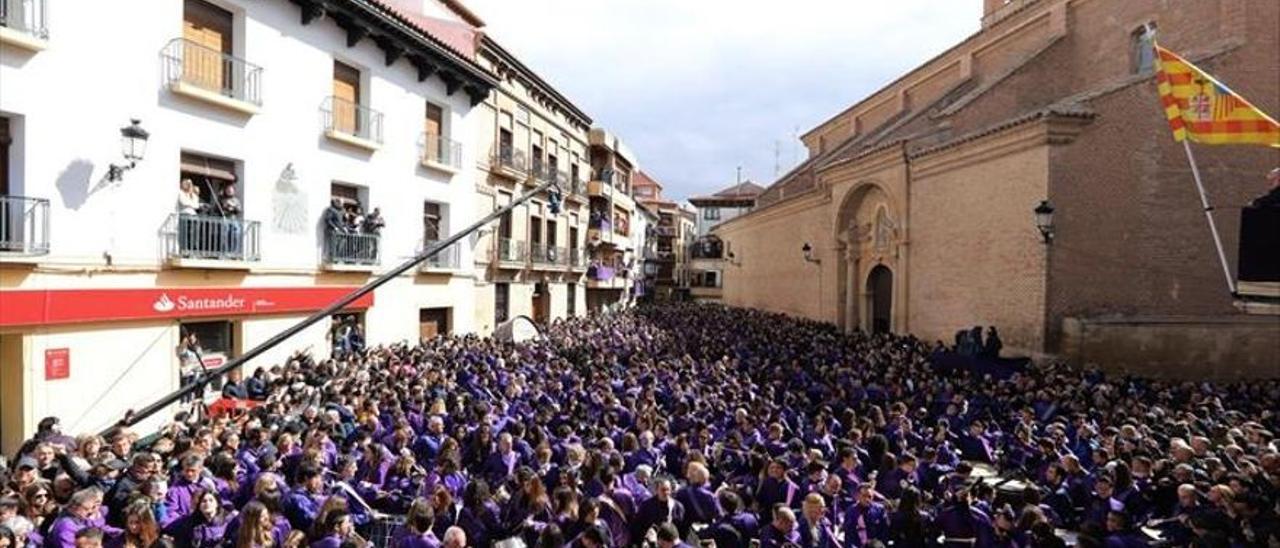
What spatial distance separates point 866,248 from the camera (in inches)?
1040

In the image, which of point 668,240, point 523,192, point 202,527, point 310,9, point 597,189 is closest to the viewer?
point 202,527

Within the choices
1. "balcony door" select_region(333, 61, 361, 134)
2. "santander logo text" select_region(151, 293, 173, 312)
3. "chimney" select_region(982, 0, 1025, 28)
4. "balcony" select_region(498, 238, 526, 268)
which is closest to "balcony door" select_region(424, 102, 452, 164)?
"balcony door" select_region(333, 61, 361, 134)

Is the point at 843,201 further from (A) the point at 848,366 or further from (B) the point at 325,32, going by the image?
(B) the point at 325,32

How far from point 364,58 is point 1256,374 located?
2065 cm

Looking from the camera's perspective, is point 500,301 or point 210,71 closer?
point 210,71

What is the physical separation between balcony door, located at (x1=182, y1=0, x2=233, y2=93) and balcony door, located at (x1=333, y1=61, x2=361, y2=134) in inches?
106

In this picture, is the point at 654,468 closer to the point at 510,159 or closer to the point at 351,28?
the point at 351,28

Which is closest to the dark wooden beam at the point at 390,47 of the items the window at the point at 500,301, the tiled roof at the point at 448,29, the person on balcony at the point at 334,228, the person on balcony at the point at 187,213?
the tiled roof at the point at 448,29

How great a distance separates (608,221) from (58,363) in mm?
29924

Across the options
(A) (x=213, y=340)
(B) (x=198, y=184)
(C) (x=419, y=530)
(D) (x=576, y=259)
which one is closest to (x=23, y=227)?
(B) (x=198, y=184)

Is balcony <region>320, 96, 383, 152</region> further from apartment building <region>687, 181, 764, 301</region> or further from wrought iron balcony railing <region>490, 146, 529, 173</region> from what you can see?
apartment building <region>687, 181, 764, 301</region>

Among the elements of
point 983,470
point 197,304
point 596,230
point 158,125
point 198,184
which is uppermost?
point 158,125

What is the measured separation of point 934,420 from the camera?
38.2 ft

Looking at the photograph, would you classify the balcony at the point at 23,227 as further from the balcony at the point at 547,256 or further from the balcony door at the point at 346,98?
the balcony at the point at 547,256
